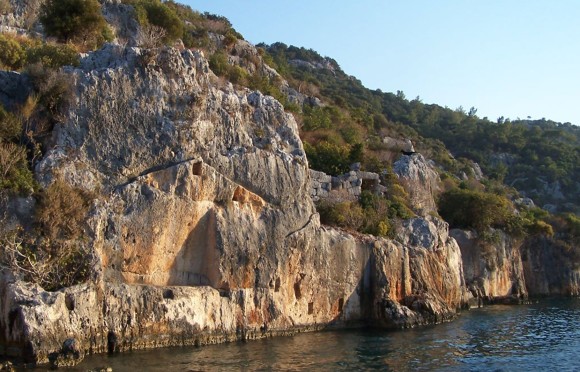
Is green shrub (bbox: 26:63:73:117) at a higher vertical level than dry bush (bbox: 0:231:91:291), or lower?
higher

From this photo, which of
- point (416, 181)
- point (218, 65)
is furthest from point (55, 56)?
point (416, 181)

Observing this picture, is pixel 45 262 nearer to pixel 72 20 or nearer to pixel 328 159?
pixel 72 20

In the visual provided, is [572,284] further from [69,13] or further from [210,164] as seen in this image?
[69,13]

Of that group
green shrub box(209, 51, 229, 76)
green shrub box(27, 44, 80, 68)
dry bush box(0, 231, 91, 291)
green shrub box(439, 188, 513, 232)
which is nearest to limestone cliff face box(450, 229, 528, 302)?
green shrub box(439, 188, 513, 232)

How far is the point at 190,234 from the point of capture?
25.7m

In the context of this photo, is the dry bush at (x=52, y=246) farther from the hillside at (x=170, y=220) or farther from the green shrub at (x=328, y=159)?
the green shrub at (x=328, y=159)

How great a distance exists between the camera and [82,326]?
68.0 ft

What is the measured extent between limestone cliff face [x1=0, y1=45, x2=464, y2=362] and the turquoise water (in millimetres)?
1277

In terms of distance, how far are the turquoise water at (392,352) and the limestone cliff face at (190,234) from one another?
4.19ft

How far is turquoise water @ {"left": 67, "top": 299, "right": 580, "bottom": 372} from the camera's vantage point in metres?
20.7

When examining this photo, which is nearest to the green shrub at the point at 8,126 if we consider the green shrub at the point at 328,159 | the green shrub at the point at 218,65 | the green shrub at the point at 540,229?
the green shrub at the point at 328,159

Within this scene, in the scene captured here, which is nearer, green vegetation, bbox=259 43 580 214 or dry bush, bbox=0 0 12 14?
dry bush, bbox=0 0 12 14

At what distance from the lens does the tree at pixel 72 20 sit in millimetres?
35750

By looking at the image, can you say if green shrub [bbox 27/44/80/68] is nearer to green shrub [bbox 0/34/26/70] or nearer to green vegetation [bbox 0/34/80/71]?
green vegetation [bbox 0/34/80/71]
